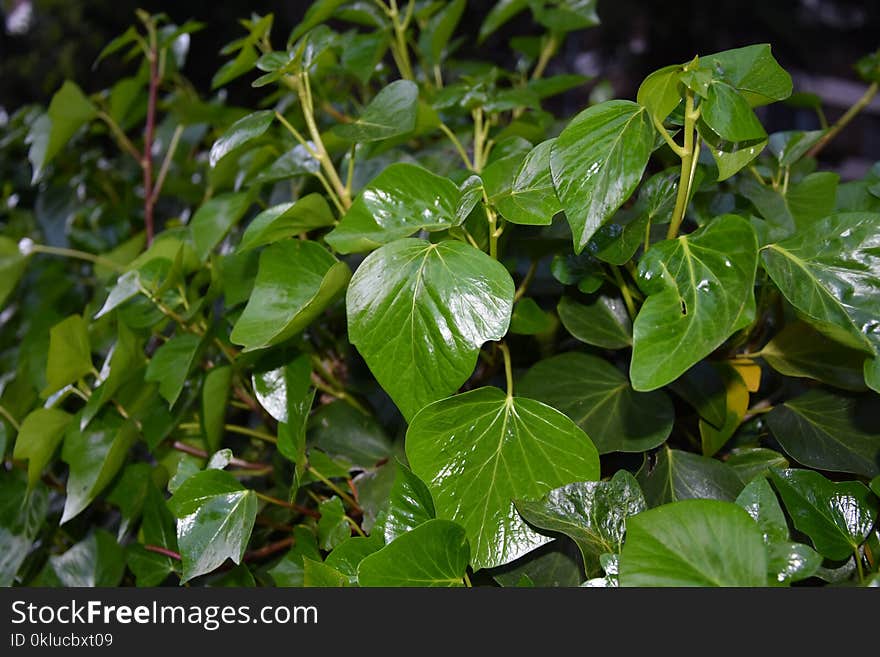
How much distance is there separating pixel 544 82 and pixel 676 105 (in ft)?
1.06

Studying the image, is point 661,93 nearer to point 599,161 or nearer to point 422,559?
point 599,161

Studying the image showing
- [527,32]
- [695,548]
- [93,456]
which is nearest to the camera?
[695,548]

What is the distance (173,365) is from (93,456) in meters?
0.08

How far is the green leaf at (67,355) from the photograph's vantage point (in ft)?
1.51

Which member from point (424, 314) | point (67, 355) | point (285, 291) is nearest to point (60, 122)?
point (67, 355)

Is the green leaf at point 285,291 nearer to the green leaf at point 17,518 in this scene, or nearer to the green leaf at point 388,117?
the green leaf at point 388,117

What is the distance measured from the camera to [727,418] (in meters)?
0.37

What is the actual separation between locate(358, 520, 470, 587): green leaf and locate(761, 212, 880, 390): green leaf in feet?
0.52

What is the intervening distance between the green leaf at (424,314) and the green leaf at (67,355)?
24 centimetres

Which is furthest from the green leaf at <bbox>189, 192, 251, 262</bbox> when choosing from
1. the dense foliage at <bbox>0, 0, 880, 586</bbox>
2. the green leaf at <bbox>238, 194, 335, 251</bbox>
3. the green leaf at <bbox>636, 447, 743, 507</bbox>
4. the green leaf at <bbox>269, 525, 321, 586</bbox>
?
the green leaf at <bbox>636, 447, 743, 507</bbox>

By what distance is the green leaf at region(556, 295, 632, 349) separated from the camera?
38 centimetres

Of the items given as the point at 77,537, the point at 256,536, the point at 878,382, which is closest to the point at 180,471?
the point at 256,536

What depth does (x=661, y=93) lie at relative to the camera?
0.97ft

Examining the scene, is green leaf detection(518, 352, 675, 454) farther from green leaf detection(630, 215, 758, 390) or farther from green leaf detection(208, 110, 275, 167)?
green leaf detection(208, 110, 275, 167)
